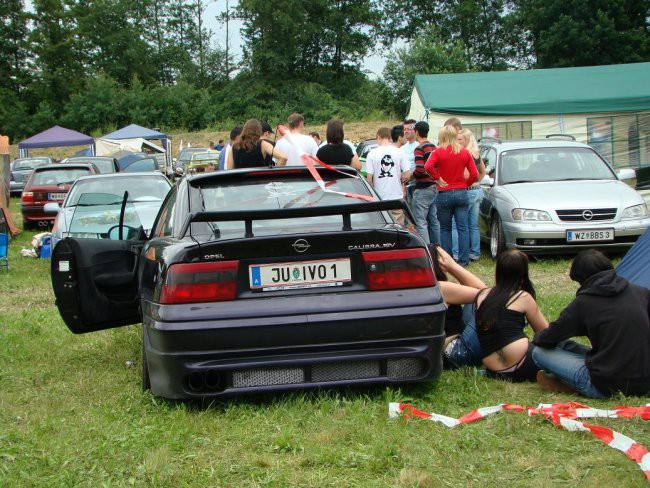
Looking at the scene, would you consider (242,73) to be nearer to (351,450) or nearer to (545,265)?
(545,265)

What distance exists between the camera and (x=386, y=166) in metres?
10.1

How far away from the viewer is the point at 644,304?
4633 millimetres

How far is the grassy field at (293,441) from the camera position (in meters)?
3.61

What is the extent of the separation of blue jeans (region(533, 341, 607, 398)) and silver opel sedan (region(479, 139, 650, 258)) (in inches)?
214

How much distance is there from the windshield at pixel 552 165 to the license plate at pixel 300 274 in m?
7.48

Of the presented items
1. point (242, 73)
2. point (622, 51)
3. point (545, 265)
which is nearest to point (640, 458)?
point (545, 265)

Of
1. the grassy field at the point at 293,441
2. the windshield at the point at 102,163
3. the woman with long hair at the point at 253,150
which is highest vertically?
the windshield at the point at 102,163

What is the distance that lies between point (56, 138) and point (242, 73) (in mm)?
29185

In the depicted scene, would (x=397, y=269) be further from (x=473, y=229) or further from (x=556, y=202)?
(x=473, y=229)

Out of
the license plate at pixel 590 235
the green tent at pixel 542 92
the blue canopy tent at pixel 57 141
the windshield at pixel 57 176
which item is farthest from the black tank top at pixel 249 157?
the blue canopy tent at pixel 57 141

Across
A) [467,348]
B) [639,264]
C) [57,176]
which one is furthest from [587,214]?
[57,176]

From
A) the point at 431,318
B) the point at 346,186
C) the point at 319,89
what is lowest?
the point at 431,318

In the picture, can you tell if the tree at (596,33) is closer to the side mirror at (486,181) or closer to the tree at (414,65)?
the tree at (414,65)

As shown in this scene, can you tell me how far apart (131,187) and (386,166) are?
3.98 metres
